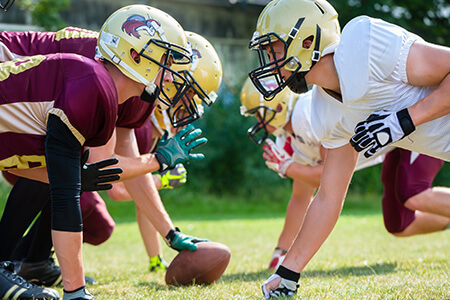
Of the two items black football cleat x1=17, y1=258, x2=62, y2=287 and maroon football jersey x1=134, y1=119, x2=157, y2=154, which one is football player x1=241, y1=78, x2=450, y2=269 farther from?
black football cleat x1=17, y1=258, x2=62, y2=287

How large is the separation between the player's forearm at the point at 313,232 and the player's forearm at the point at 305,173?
3.84 feet

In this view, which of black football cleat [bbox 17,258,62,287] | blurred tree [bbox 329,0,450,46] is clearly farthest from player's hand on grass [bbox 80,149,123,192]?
blurred tree [bbox 329,0,450,46]

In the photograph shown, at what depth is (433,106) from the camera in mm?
2816

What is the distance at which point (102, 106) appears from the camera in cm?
269

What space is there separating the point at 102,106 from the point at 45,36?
1.13 meters

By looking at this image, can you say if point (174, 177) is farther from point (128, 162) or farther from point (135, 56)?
point (135, 56)

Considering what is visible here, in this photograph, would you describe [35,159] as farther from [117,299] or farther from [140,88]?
[117,299]

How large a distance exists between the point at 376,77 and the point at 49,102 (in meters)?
1.56

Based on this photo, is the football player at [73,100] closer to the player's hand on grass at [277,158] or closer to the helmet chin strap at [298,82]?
the helmet chin strap at [298,82]

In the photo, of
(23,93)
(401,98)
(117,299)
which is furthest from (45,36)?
(401,98)

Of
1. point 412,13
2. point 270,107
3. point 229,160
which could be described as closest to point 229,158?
point 229,160

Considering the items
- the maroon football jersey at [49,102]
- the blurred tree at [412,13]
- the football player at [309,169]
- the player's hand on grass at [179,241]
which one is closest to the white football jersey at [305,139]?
the football player at [309,169]

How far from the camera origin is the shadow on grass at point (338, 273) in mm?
3867

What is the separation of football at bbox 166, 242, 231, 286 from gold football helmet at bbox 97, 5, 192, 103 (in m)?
1.08
